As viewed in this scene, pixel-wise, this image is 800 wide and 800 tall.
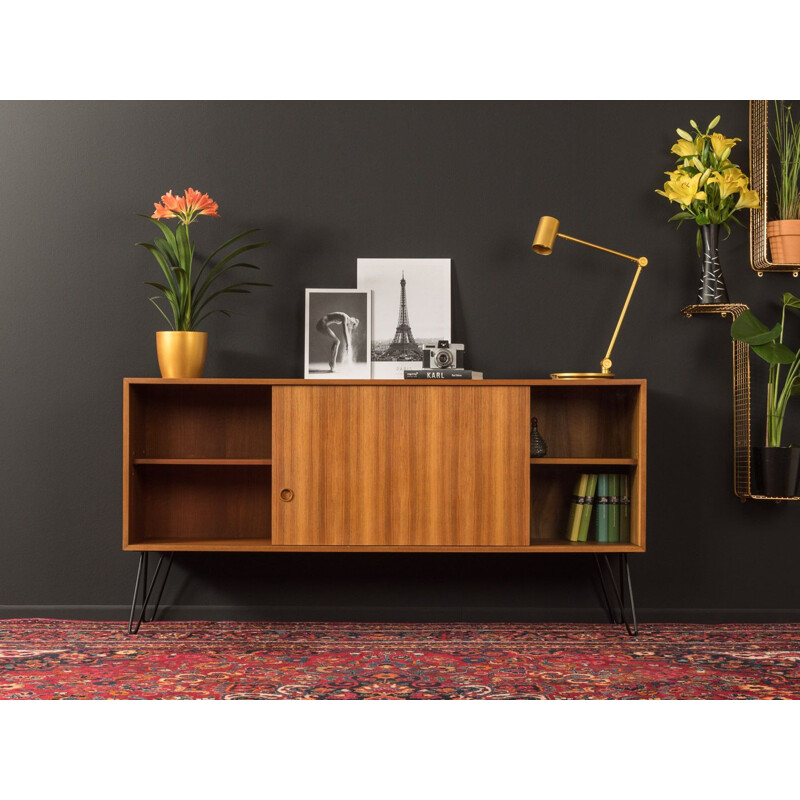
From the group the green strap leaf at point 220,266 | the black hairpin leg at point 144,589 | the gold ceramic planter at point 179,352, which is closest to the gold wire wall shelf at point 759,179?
the green strap leaf at point 220,266

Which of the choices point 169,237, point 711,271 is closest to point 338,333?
point 169,237

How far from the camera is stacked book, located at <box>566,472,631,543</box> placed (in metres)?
3.47

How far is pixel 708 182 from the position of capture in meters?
3.50

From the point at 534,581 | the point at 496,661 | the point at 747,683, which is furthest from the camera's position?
the point at 534,581

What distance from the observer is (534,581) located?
12.1 ft

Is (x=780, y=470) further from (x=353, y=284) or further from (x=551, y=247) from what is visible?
(x=353, y=284)

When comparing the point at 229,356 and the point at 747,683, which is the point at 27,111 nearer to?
the point at 229,356

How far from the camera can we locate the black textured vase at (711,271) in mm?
3574

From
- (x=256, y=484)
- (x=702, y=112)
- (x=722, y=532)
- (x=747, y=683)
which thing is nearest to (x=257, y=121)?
(x=256, y=484)

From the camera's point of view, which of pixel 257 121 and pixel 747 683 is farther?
pixel 257 121

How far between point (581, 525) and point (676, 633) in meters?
0.60

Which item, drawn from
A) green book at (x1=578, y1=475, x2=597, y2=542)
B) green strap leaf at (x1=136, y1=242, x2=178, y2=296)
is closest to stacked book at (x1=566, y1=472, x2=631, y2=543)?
green book at (x1=578, y1=475, x2=597, y2=542)

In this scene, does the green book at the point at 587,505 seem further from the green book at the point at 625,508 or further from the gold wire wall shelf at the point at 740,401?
the gold wire wall shelf at the point at 740,401

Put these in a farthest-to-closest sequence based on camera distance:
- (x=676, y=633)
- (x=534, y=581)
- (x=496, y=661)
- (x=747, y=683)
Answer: (x=534, y=581) → (x=676, y=633) → (x=496, y=661) → (x=747, y=683)
